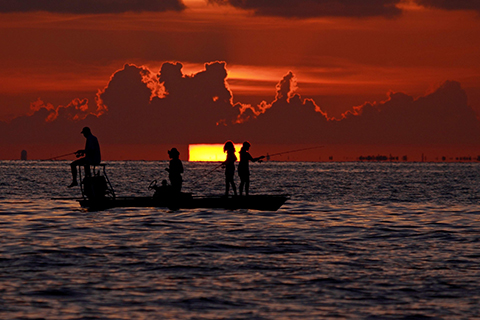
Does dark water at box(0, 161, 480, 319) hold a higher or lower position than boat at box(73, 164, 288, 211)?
lower

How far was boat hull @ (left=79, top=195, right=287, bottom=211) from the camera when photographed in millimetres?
26656

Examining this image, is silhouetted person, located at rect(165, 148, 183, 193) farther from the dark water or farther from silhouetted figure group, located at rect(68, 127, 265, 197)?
the dark water

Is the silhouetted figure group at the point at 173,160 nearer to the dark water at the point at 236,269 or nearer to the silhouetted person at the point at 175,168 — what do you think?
the silhouetted person at the point at 175,168

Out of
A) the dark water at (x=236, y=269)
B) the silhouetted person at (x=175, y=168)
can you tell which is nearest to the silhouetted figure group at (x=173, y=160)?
the silhouetted person at (x=175, y=168)

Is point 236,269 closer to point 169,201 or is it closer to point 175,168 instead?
point 175,168

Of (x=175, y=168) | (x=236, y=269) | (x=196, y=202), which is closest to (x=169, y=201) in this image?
(x=196, y=202)

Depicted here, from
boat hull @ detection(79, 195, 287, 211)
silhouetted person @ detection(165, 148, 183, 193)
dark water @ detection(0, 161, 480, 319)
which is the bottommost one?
dark water @ detection(0, 161, 480, 319)

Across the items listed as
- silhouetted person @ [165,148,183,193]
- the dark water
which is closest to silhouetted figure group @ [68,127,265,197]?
silhouetted person @ [165,148,183,193]

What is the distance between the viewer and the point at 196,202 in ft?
88.0

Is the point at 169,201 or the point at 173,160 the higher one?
the point at 173,160

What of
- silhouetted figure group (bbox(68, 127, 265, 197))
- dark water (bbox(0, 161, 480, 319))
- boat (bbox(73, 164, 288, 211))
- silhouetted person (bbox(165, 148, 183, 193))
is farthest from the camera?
boat (bbox(73, 164, 288, 211))

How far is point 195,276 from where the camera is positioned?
13570 millimetres

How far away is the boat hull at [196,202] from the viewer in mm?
26656

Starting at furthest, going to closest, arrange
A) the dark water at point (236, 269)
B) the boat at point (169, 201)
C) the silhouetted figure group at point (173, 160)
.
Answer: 1. the boat at point (169, 201)
2. the silhouetted figure group at point (173, 160)
3. the dark water at point (236, 269)
